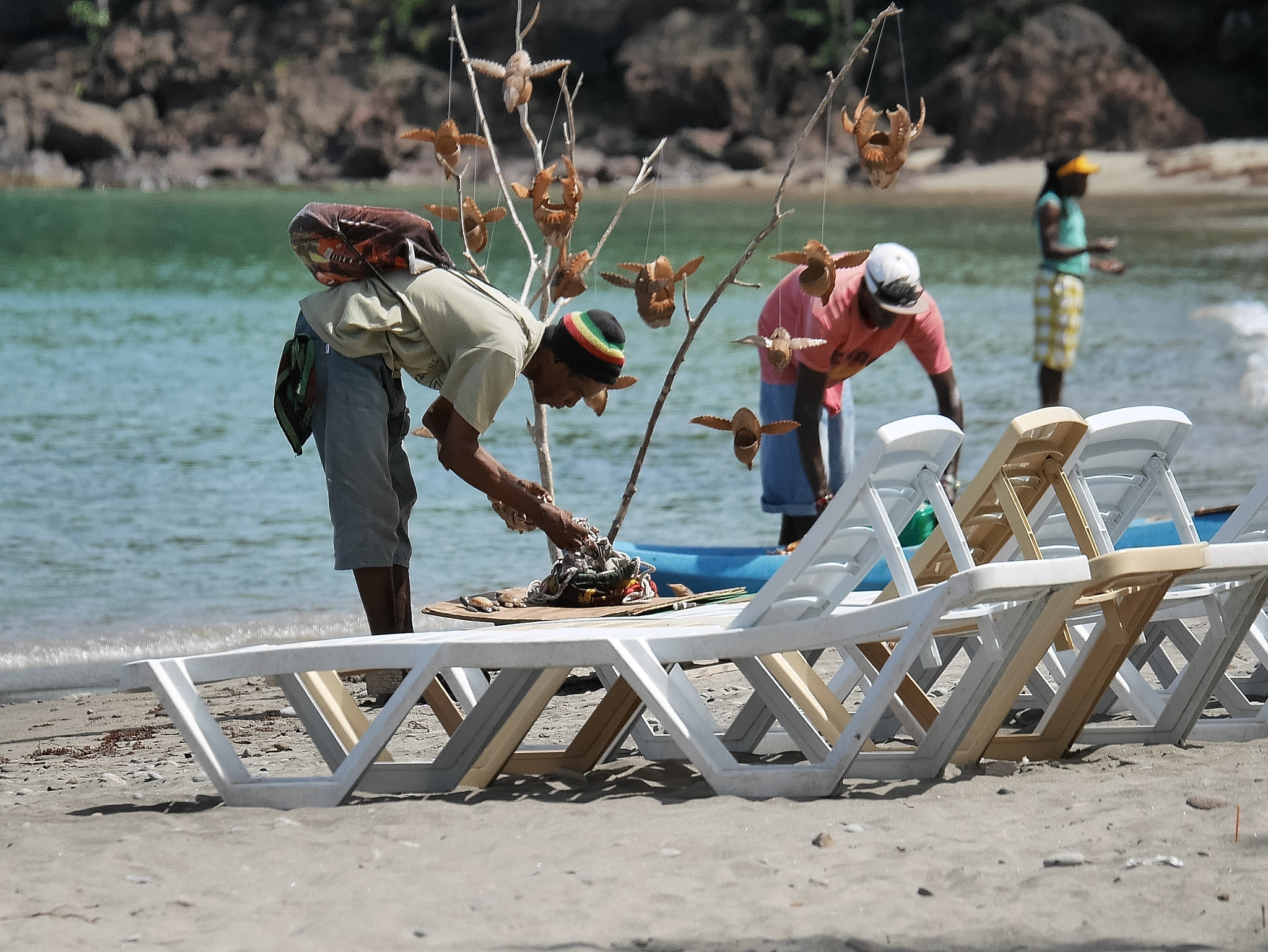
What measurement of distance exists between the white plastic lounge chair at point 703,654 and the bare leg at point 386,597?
2.39 feet

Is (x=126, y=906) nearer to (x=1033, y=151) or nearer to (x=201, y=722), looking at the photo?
(x=201, y=722)

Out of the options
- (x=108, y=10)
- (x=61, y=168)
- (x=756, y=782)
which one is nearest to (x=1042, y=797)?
(x=756, y=782)

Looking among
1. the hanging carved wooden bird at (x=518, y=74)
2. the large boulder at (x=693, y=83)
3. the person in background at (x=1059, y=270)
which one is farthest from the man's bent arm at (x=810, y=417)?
the large boulder at (x=693, y=83)

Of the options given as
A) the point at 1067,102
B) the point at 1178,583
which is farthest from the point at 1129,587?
the point at 1067,102

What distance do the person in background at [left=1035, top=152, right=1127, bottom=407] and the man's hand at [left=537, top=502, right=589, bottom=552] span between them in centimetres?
686

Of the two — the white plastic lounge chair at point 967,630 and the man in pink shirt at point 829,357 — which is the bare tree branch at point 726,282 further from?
the white plastic lounge chair at point 967,630

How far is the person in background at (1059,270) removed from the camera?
1057 cm

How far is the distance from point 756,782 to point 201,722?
1.29 meters

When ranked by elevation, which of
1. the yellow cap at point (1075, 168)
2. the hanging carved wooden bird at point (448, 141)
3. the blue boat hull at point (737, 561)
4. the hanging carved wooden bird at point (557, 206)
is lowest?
the blue boat hull at point (737, 561)

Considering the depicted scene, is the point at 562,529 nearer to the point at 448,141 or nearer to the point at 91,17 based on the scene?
the point at 448,141

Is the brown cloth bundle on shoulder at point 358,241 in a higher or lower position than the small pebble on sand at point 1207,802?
higher

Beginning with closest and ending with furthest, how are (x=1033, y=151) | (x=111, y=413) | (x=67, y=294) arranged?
(x=111, y=413), (x=67, y=294), (x=1033, y=151)

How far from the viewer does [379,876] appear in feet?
10.5

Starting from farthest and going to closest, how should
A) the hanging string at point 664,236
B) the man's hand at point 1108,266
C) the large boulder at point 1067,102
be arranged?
the large boulder at point 1067,102
the hanging string at point 664,236
the man's hand at point 1108,266
